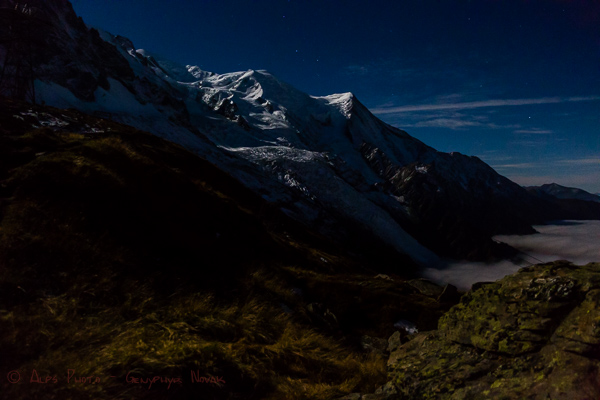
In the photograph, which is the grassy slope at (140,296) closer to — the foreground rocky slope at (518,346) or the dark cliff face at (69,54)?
the foreground rocky slope at (518,346)

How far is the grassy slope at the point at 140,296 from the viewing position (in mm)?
4152

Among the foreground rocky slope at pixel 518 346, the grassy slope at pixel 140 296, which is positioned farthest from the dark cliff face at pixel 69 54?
the foreground rocky slope at pixel 518 346

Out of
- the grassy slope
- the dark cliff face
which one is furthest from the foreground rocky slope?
the dark cliff face

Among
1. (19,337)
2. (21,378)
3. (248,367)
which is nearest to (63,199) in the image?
(19,337)

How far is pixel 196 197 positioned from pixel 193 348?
27.4 ft

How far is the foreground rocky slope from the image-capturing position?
329cm

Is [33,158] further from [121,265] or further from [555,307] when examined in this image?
[555,307]

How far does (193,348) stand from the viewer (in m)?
4.63

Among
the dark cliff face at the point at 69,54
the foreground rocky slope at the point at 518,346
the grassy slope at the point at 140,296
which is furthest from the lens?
the dark cliff face at the point at 69,54

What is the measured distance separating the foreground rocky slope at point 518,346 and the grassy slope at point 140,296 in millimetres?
1260

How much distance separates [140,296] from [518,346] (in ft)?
20.3

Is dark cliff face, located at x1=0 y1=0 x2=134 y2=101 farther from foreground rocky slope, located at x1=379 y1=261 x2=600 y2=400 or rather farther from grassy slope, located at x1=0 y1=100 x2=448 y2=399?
foreground rocky slope, located at x1=379 y1=261 x2=600 y2=400

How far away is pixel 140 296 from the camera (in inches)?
228

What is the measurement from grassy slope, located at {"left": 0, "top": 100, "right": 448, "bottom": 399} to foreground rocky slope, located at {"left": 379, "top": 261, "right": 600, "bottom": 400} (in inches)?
49.6
